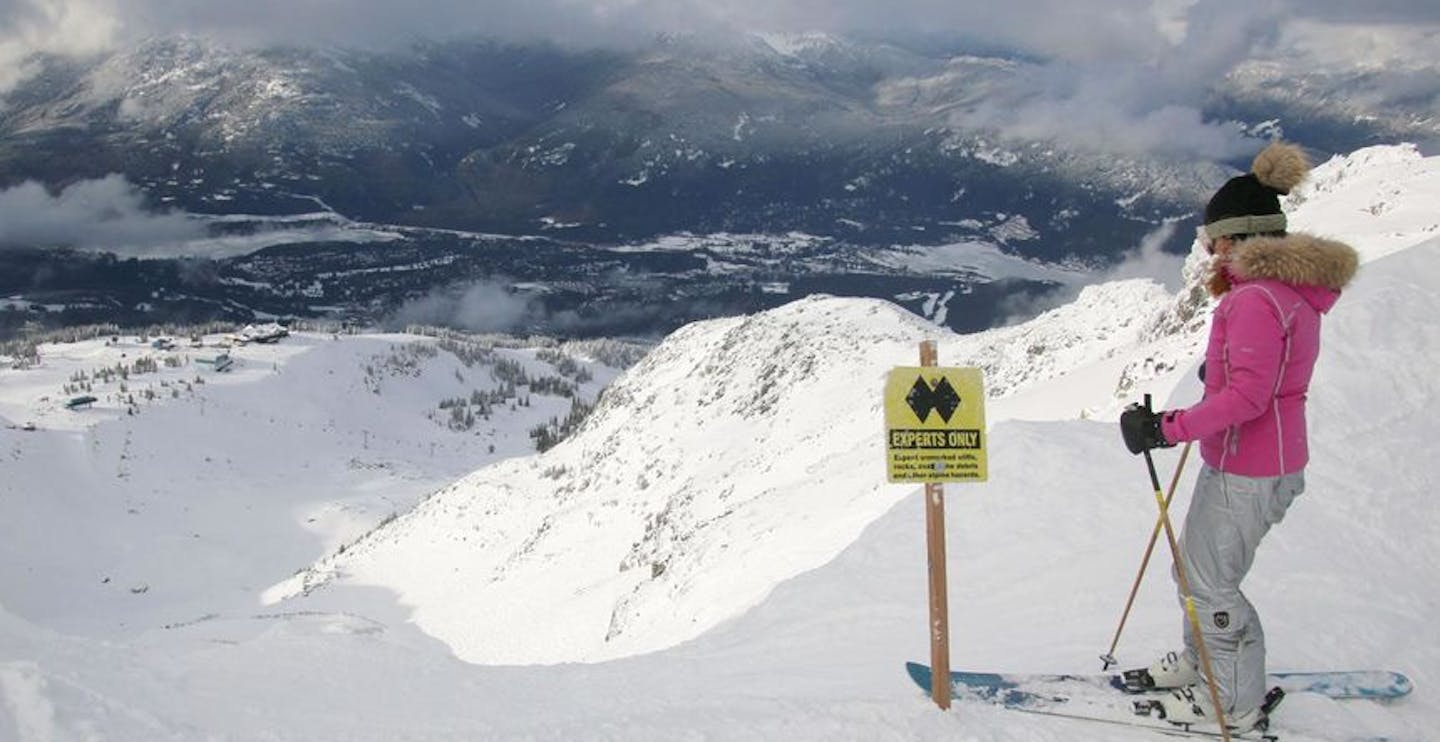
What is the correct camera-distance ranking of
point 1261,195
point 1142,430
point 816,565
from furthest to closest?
point 816,565 → point 1261,195 → point 1142,430

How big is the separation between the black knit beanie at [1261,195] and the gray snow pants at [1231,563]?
161 centimetres

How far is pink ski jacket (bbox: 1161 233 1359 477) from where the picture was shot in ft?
19.2

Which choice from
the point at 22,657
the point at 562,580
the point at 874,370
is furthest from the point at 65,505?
the point at 22,657

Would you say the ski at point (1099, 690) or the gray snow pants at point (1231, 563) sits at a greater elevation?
Answer: the gray snow pants at point (1231, 563)

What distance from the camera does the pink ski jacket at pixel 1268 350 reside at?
5.87m

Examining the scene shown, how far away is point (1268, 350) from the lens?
586cm

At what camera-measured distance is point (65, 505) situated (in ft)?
346

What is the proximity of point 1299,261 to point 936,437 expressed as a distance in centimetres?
246

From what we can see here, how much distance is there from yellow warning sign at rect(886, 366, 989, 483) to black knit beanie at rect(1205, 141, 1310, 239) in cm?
190

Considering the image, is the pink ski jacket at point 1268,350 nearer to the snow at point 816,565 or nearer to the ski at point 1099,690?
the ski at point 1099,690

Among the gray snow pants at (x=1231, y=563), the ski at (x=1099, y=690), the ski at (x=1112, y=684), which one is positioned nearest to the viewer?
the gray snow pants at (x=1231, y=563)

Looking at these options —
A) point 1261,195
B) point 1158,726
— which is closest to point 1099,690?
point 1158,726

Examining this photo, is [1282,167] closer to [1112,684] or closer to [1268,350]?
[1268,350]

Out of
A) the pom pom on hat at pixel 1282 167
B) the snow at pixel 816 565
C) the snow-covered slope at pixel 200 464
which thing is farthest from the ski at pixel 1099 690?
the snow-covered slope at pixel 200 464
